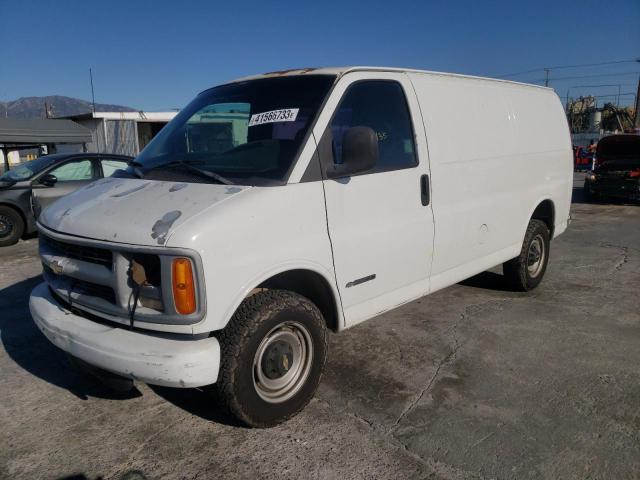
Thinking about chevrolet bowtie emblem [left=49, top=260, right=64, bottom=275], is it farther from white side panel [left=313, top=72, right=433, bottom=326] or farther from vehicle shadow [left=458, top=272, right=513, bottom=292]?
vehicle shadow [left=458, top=272, right=513, bottom=292]

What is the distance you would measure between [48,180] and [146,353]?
764 cm

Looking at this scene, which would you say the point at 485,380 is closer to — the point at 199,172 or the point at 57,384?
the point at 199,172

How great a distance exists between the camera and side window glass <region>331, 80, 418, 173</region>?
10.7 ft

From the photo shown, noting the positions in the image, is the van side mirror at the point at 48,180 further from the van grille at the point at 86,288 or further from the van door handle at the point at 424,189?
the van door handle at the point at 424,189

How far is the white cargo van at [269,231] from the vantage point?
8.28ft

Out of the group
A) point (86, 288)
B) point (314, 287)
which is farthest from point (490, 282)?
point (86, 288)

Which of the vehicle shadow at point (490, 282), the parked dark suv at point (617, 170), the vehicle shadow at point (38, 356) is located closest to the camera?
the vehicle shadow at point (38, 356)

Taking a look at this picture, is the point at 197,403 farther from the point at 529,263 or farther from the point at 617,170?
the point at 617,170

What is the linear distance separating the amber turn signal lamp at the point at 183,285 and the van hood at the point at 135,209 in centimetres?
15

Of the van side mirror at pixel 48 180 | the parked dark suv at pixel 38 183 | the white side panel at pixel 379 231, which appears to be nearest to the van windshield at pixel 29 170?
the parked dark suv at pixel 38 183

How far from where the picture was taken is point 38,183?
8.98 metres

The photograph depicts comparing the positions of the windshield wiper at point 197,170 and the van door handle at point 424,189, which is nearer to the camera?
the windshield wiper at point 197,170

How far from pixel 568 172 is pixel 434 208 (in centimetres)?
307

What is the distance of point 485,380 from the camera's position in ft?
11.7
